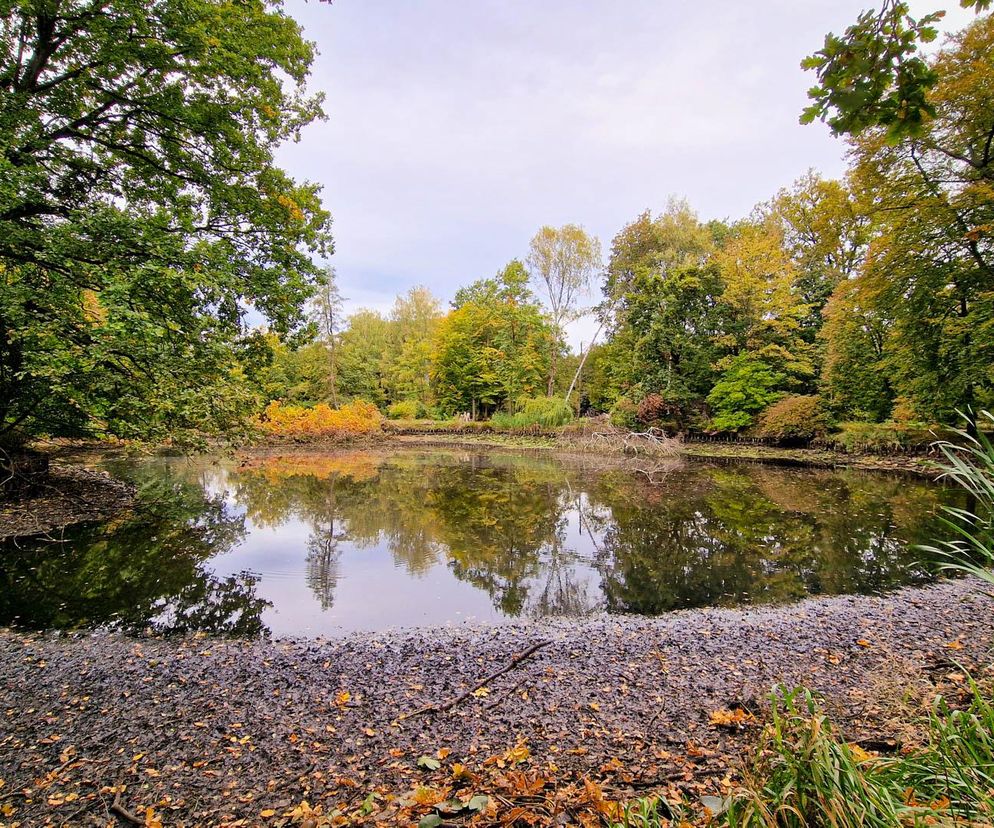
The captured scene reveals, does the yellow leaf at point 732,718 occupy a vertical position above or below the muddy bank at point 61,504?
above

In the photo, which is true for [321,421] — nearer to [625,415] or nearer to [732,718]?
[625,415]

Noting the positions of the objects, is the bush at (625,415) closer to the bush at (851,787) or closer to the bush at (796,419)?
the bush at (796,419)

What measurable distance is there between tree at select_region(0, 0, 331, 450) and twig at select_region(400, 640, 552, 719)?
16.3ft

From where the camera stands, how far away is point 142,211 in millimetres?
6906

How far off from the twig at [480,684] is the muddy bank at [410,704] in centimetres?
5

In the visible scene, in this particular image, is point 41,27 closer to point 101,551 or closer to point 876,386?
point 101,551

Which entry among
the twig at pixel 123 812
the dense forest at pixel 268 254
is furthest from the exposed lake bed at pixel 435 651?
the dense forest at pixel 268 254

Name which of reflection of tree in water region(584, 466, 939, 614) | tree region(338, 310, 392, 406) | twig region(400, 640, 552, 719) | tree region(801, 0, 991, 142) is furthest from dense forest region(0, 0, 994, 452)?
tree region(338, 310, 392, 406)

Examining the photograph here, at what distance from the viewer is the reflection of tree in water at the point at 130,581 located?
210 inches

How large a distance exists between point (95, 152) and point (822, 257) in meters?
29.9

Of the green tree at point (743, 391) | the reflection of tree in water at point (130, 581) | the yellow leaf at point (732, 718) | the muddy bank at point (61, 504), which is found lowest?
the reflection of tree in water at point (130, 581)

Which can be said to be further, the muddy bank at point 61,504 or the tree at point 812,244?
the tree at point 812,244

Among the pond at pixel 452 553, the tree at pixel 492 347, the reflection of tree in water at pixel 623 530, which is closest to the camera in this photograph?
the pond at pixel 452 553

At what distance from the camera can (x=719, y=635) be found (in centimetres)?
468
